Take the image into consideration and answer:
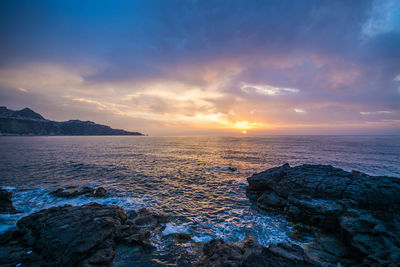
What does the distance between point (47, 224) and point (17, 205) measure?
11.6 meters

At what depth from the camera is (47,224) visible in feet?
37.6

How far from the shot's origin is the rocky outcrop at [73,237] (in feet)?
29.8

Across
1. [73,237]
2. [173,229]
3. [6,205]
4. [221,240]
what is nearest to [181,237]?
[173,229]

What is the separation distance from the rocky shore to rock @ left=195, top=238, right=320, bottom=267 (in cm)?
5

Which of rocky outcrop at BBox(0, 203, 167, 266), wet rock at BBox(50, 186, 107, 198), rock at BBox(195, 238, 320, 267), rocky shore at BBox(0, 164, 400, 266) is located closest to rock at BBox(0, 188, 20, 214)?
rocky shore at BBox(0, 164, 400, 266)

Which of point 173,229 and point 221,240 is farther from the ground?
point 221,240

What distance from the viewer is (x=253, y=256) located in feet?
28.2

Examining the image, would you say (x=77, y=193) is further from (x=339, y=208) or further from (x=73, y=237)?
(x=339, y=208)

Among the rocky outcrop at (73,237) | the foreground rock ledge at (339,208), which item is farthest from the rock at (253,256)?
the rocky outcrop at (73,237)

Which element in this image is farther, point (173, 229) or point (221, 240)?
point (173, 229)

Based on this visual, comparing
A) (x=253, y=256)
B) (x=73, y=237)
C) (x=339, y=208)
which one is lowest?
(x=73, y=237)

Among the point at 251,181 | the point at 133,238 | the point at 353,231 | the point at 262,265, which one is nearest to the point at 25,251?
the point at 133,238

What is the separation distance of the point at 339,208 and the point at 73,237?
71.5ft

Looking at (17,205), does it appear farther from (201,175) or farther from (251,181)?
(251,181)
